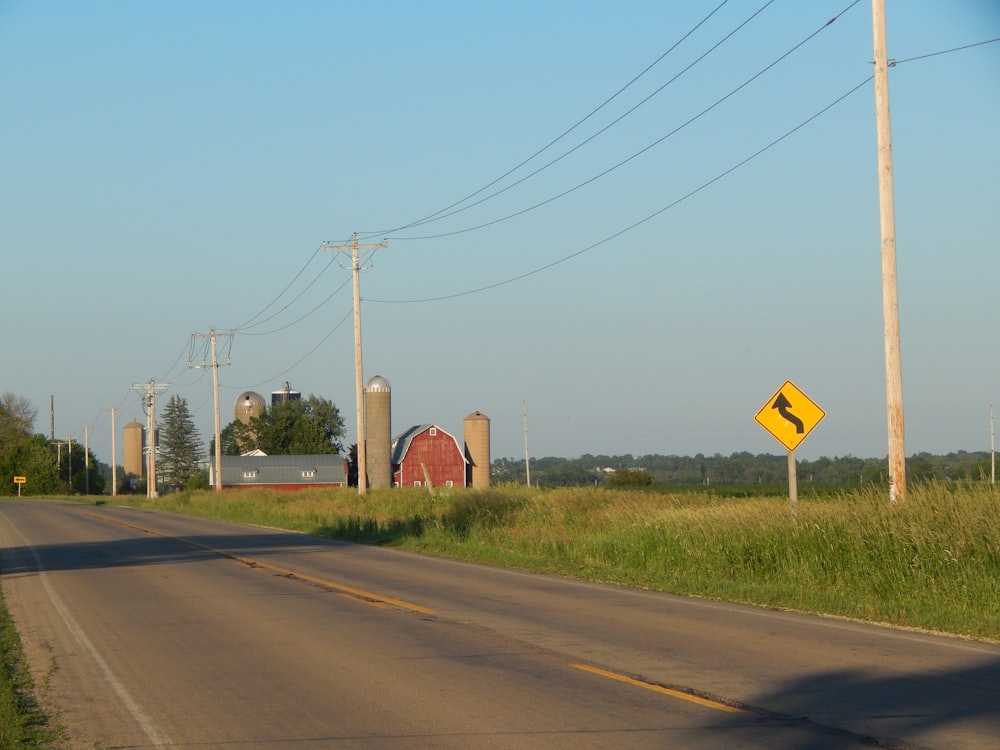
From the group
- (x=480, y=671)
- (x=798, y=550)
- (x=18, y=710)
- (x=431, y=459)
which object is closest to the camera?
(x=18, y=710)

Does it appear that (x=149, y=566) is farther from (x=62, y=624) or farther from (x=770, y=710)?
(x=770, y=710)

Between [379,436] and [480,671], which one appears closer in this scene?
[480,671]

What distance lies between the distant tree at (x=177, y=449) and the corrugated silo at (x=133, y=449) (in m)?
3.24

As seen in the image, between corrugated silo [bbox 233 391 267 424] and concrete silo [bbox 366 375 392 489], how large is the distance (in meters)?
40.3

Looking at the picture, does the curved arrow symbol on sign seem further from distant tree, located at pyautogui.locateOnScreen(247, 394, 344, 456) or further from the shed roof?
distant tree, located at pyautogui.locateOnScreen(247, 394, 344, 456)

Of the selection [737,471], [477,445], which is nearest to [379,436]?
[477,445]

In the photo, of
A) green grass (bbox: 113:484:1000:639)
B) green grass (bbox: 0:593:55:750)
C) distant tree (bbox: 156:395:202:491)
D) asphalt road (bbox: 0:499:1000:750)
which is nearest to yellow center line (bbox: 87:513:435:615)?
asphalt road (bbox: 0:499:1000:750)

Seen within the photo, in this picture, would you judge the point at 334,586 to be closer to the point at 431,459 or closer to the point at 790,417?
the point at 790,417

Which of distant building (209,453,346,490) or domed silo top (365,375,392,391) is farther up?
domed silo top (365,375,392,391)

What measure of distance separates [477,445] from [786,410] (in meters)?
83.0

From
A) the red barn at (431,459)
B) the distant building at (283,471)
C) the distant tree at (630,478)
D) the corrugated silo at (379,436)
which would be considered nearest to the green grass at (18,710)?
the distant tree at (630,478)

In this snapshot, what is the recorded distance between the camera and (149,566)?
23.3 m

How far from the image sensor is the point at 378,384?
318ft

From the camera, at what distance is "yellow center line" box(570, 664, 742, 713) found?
8.62 meters
